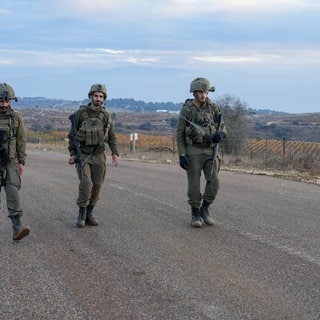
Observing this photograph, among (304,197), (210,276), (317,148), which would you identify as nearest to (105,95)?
(210,276)

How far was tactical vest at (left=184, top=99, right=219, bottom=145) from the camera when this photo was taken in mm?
8672

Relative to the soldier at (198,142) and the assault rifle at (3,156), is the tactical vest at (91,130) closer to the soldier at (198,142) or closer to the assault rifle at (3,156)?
the soldier at (198,142)

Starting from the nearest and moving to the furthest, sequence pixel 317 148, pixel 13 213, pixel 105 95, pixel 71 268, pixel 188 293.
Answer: pixel 188 293 → pixel 71 268 → pixel 13 213 → pixel 105 95 → pixel 317 148

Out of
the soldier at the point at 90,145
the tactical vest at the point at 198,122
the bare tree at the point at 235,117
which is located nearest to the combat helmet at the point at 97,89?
the soldier at the point at 90,145

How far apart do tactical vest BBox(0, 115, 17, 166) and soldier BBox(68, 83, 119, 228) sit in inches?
43.6

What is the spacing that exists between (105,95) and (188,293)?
155 inches

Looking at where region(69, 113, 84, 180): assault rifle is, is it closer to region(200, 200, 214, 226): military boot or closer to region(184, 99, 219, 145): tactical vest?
region(184, 99, 219, 145): tactical vest

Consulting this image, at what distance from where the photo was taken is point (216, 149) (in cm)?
890

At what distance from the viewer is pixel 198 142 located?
28.7 feet

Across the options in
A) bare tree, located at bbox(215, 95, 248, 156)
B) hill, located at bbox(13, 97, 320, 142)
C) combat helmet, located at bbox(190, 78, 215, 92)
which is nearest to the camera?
combat helmet, located at bbox(190, 78, 215, 92)

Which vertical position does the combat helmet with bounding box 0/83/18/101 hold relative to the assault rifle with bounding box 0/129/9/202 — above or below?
above

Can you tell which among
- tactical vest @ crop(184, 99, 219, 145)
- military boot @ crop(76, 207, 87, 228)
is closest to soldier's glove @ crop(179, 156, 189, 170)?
tactical vest @ crop(184, 99, 219, 145)

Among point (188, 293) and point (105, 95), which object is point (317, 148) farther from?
point (188, 293)

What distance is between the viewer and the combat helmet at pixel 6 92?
24.8ft
